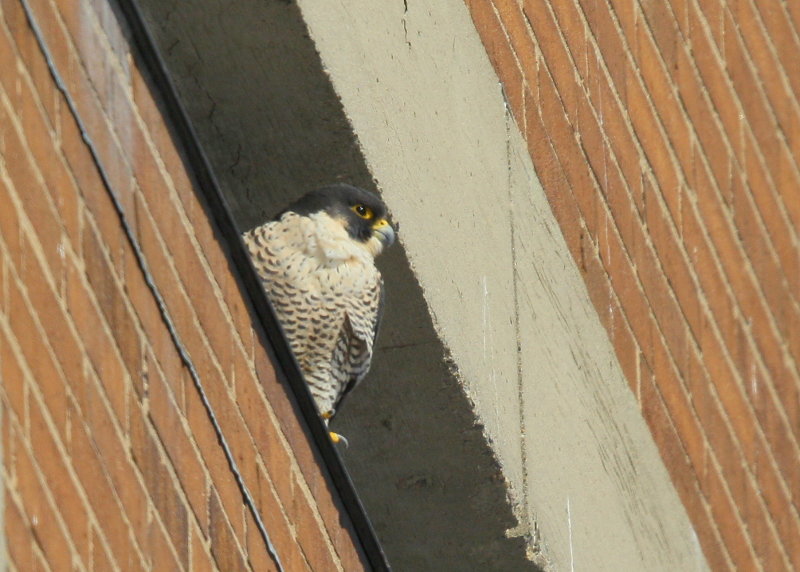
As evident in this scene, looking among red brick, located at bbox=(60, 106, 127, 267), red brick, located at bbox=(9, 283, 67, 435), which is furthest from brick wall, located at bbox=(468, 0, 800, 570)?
red brick, located at bbox=(9, 283, 67, 435)

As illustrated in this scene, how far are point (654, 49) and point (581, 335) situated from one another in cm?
100

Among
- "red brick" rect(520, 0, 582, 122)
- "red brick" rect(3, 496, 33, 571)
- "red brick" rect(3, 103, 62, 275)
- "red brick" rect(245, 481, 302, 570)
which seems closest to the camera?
"red brick" rect(3, 496, 33, 571)

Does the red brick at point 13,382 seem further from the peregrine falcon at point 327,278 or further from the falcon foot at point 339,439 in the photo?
the peregrine falcon at point 327,278

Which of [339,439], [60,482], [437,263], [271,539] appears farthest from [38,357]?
[339,439]

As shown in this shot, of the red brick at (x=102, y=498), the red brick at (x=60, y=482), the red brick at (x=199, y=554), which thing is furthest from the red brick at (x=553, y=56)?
the red brick at (x=60, y=482)

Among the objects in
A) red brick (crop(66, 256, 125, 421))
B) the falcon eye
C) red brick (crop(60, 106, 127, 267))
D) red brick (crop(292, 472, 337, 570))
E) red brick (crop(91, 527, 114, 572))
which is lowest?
red brick (crop(292, 472, 337, 570))

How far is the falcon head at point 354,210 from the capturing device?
5539mm

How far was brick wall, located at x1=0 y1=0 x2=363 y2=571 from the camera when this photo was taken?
3740 mm

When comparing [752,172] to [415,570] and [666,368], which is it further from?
[415,570]

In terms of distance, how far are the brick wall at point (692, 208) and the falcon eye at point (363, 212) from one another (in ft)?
1.48

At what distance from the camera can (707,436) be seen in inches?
251

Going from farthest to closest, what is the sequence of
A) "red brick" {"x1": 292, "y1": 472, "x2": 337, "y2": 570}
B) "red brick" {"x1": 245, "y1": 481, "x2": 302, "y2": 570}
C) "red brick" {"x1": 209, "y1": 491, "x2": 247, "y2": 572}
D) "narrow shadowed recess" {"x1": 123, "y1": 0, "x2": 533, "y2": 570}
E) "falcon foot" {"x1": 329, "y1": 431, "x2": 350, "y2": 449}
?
"falcon foot" {"x1": 329, "y1": 431, "x2": 350, "y2": 449}
"narrow shadowed recess" {"x1": 123, "y1": 0, "x2": 533, "y2": 570}
"red brick" {"x1": 292, "y1": 472, "x2": 337, "y2": 570}
"red brick" {"x1": 245, "y1": 481, "x2": 302, "y2": 570}
"red brick" {"x1": 209, "y1": 491, "x2": 247, "y2": 572}

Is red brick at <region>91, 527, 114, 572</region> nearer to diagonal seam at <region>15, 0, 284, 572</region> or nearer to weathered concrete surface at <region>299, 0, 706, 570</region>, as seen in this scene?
diagonal seam at <region>15, 0, 284, 572</region>

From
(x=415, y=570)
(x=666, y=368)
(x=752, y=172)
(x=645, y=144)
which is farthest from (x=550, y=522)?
(x=752, y=172)
